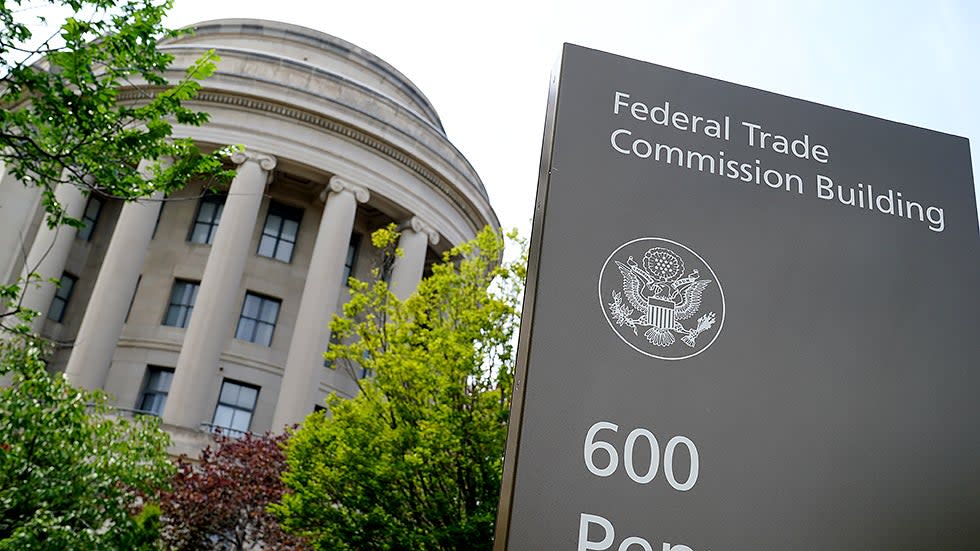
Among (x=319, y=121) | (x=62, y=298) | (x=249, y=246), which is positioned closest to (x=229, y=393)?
(x=249, y=246)

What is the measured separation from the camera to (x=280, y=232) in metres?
33.7

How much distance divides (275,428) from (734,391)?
82.2 feet

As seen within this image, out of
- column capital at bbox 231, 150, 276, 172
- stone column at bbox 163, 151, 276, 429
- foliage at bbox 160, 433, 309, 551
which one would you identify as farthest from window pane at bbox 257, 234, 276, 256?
foliage at bbox 160, 433, 309, 551

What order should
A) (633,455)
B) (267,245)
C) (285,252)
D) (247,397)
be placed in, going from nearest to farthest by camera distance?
1. (633,455)
2. (247,397)
3. (267,245)
4. (285,252)

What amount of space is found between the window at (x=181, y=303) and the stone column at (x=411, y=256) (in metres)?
7.81

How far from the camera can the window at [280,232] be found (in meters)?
33.2

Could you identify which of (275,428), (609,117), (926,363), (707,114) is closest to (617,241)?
(609,117)

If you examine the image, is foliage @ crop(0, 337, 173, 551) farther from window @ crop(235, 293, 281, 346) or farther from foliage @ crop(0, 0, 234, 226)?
window @ crop(235, 293, 281, 346)

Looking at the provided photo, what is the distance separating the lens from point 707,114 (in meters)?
3.88

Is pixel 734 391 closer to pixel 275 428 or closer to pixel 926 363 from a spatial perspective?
pixel 926 363

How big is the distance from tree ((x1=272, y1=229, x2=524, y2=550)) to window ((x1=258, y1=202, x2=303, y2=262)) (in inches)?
705

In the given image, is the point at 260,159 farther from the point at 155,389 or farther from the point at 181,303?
the point at 155,389

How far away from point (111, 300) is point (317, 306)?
6.90 m

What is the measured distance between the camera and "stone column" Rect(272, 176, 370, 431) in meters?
27.3
